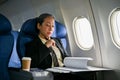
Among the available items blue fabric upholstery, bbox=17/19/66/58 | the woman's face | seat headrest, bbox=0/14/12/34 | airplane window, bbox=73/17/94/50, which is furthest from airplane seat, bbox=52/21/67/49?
seat headrest, bbox=0/14/12/34

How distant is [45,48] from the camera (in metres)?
3.15

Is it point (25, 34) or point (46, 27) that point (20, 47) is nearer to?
point (25, 34)

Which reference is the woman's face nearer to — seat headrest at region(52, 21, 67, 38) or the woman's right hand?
the woman's right hand

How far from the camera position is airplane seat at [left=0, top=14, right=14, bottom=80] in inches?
114

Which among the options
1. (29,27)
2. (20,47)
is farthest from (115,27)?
(20,47)

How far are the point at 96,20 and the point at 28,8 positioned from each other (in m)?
1.25

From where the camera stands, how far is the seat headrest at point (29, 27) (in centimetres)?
320

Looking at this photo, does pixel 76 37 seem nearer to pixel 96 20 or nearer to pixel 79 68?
pixel 96 20

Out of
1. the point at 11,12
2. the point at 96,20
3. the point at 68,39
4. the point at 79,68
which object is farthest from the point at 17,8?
the point at 79,68

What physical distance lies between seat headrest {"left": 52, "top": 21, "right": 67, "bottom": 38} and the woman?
27 centimetres

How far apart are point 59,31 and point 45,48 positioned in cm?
70

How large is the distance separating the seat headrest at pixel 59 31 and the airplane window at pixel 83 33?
0.24 metres

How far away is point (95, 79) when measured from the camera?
11.0ft

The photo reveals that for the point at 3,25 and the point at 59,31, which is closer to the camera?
the point at 3,25
